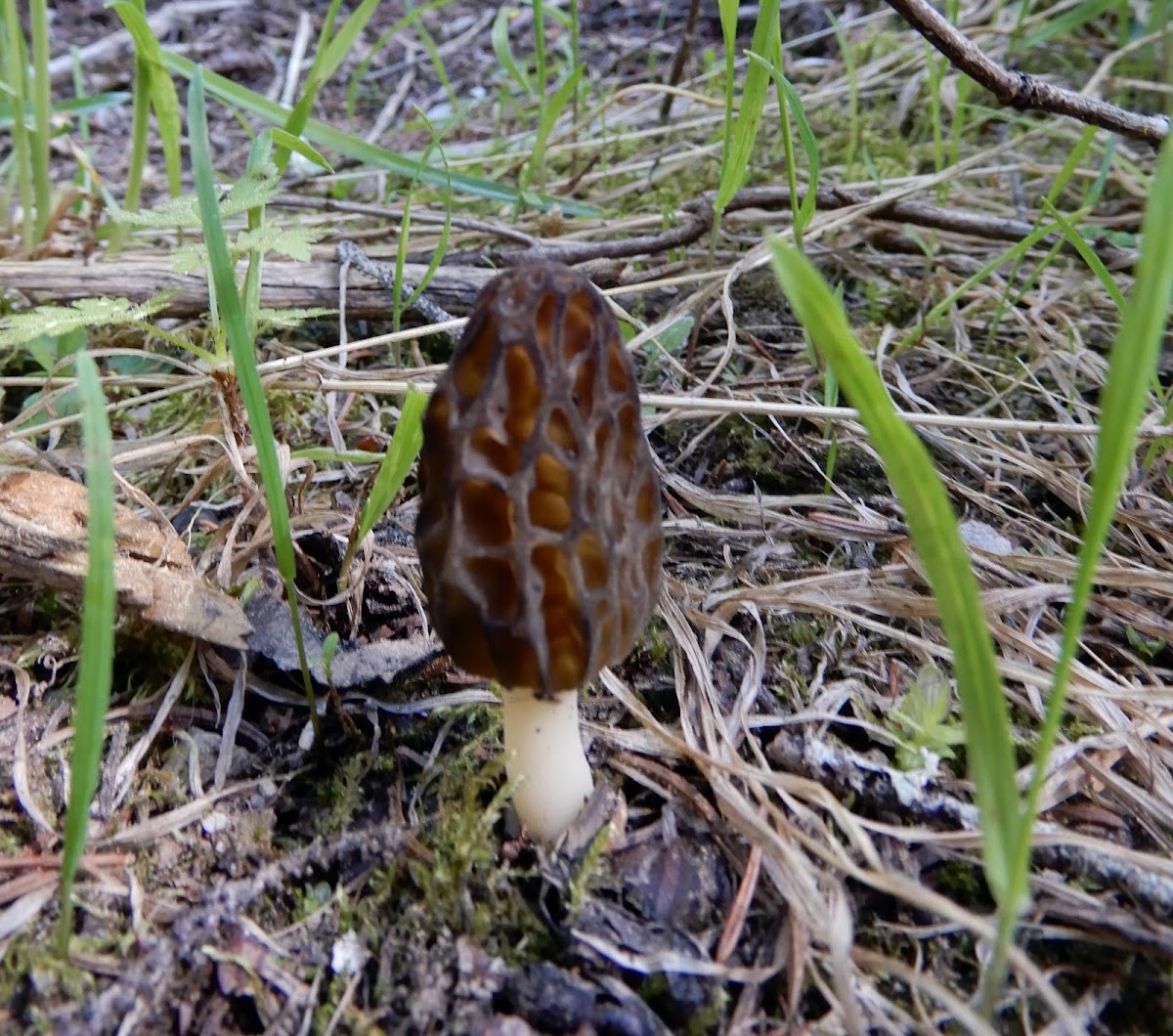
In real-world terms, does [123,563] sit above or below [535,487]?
below

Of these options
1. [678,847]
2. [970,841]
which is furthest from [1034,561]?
[678,847]

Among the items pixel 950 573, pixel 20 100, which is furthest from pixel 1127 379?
pixel 20 100

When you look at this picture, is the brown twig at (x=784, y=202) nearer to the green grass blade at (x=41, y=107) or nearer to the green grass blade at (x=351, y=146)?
the green grass blade at (x=351, y=146)

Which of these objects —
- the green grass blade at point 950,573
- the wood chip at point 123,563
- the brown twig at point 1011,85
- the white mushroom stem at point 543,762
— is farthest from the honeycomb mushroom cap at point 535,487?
the brown twig at point 1011,85

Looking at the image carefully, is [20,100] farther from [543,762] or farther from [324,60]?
[543,762]

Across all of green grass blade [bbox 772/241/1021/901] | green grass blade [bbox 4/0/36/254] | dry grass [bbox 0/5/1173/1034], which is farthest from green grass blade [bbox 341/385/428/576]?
green grass blade [bbox 4/0/36/254]

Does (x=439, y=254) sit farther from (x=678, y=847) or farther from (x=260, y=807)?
(x=678, y=847)

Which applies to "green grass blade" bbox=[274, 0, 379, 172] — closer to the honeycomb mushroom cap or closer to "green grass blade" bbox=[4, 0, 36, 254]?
"green grass blade" bbox=[4, 0, 36, 254]

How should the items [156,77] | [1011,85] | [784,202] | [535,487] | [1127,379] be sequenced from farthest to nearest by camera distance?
1. [784,202]
2. [156,77]
3. [1011,85]
4. [535,487]
5. [1127,379]
